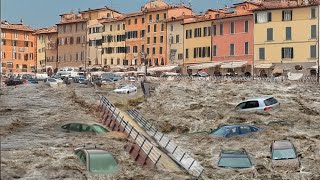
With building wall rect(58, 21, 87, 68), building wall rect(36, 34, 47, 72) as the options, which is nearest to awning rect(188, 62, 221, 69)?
building wall rect(58, 21, 87, 68)

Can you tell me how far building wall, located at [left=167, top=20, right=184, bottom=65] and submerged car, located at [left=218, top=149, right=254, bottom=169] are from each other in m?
67.8

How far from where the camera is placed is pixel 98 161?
1010 inches

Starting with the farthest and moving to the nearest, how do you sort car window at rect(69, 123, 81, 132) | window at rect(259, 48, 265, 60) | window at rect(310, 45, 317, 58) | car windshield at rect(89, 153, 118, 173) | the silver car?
window at rect(259, 48, 265, 60) < window at rect(310, 45, 317, 58) < the silver car < car window at rect(69, 123, 81, 132) < car windshield at rect(89, 153, 118, 173)

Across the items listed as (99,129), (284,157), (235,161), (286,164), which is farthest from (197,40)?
(235,161)

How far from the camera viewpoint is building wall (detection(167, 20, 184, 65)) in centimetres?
9562

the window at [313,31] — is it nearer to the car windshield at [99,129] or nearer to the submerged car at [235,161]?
the car windshield at [99,129]

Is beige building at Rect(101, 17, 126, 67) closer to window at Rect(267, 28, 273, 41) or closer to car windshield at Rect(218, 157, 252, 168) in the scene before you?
window at Rect(267, 28, 273, 41)

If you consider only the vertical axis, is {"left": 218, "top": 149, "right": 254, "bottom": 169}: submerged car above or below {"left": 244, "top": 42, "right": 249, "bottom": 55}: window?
below

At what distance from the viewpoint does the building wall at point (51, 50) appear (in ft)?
419

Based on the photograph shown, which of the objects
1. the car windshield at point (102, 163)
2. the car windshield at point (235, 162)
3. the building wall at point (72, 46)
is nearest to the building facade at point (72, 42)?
the building wall at point (72, 46)

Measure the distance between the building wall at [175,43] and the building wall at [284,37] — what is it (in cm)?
1764

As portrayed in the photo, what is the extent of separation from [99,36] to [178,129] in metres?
75.7

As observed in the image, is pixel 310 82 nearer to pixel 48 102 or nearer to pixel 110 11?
pixel 48 102

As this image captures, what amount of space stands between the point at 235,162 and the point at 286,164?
2.50 metres
